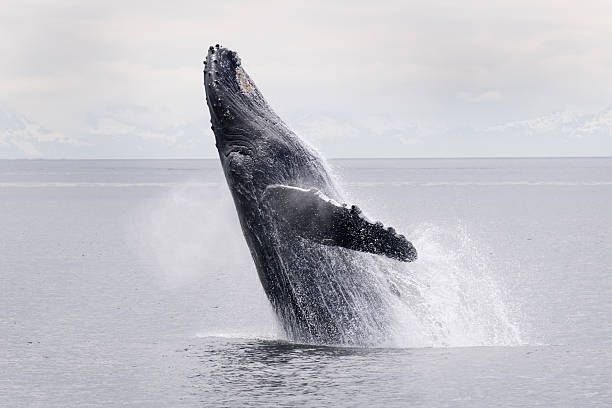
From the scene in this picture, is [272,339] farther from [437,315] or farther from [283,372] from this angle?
[437,315]

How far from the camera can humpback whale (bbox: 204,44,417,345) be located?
12805 mm

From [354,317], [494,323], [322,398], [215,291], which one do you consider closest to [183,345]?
[354,317]

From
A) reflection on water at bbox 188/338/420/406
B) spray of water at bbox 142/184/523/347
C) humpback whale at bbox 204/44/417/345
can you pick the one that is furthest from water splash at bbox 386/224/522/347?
reflection on water at bbox 188/338/420/406

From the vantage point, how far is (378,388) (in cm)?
1176

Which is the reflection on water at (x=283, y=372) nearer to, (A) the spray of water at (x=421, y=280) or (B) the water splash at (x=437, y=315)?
(B) the water splash at (x=437, y=315)

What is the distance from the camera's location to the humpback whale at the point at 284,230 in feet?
42.0

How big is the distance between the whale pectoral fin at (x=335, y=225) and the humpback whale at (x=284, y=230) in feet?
0.58

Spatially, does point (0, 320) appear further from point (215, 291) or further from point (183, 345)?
point (215, 291)

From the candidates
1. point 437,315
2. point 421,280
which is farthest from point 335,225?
point 437,315

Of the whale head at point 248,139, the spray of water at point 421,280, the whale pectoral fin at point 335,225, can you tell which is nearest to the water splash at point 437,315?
the spray of water at point 421,280

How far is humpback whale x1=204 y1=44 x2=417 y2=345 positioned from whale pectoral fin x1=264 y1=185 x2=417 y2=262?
177 millimetres

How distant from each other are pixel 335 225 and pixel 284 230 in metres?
1.36

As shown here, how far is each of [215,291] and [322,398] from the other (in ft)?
41.9

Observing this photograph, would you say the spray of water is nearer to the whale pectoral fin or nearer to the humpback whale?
the humpback whale
